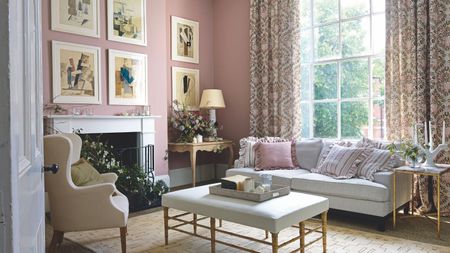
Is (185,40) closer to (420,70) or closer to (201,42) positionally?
(201,42)

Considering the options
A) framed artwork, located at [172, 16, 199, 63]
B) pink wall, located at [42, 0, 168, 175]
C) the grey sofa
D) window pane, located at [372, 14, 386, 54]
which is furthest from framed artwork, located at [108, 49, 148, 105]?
window pane, located at [372, 14, 386, 54]

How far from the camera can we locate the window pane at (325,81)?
4.91 meters

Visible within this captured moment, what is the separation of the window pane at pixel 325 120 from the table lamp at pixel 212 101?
1.41 metres

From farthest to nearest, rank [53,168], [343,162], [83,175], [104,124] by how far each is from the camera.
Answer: [104,124], [343,162], [83,175], [53,168]

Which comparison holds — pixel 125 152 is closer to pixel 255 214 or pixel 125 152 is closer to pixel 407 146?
pixel 255 214

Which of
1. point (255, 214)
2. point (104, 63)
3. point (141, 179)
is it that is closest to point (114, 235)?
point (141, 179)

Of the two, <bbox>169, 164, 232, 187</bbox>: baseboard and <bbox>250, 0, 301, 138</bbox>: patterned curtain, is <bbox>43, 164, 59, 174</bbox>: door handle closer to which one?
<bbox>250, 0, 301, 138</bbox>: patterned curtain

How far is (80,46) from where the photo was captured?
14.0 feet

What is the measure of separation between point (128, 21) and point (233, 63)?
6.06 feet

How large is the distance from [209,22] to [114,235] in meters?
3.95

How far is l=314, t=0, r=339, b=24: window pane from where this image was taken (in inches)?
193

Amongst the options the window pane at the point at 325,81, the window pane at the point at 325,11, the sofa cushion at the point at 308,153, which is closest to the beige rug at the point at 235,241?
the sofa cushion at the point at 308,153

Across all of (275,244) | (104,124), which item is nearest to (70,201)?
(275,244)

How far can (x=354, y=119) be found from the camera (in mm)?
4738
